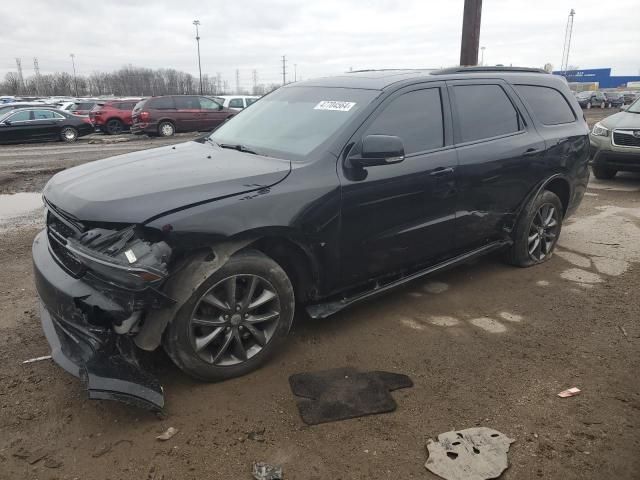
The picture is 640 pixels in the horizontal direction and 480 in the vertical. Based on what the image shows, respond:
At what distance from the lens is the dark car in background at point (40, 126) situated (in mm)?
17828

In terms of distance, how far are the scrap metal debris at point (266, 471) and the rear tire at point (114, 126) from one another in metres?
22.2

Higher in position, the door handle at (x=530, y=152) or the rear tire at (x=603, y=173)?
the door handle at (x=530, y=152)

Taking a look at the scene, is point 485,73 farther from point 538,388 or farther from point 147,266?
point 147,266

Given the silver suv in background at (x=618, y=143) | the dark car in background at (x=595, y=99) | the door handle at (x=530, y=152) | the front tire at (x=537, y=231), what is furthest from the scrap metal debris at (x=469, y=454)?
the dark car in background at (x=595, y=99)

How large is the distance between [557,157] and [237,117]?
3.15m

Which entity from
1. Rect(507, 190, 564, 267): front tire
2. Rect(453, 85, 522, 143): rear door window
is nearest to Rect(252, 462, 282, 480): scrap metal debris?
Rect(453, 85, 522, 143): rear door window

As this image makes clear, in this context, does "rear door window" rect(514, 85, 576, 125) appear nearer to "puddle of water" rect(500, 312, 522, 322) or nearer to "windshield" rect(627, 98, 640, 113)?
"puddle of water" rect(500, 312, 522, 322)

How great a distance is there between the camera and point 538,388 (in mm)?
3076

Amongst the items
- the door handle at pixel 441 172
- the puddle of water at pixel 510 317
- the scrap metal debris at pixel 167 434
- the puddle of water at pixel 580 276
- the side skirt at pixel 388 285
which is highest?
the door handle at pixel 441 172

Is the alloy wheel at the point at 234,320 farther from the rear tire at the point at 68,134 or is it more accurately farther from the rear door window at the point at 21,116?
the rear tire at the point at 68,134

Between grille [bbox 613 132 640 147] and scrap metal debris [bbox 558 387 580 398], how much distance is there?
7597mm

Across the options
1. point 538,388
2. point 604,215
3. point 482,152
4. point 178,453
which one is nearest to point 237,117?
point 482,152

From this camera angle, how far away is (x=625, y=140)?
9.03 m

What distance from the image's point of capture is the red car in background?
71.5 ft
